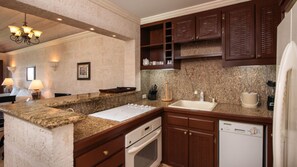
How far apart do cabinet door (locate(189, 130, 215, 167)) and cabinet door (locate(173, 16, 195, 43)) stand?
136cm

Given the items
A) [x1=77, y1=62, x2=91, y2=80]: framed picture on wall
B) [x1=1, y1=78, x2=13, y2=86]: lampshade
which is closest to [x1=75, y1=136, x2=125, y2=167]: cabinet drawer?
[x1=77, y1=62, x2=91, y2=80]: framed picture on wall

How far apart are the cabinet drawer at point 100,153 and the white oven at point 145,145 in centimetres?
11

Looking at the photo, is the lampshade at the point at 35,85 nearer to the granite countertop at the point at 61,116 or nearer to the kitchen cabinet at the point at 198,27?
the granite countertop at the point at 61,116

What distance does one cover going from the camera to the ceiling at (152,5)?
6.69 feet

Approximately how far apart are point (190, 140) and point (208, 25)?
159 centimetres

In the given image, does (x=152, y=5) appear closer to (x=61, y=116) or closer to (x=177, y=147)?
(x=61, y=116)

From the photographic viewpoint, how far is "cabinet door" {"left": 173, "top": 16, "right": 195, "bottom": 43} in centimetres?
A: 223

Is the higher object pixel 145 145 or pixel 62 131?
pixel 62 131

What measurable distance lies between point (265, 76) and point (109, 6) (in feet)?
7.56

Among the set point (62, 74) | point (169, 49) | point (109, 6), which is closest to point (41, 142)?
point (109, 6)

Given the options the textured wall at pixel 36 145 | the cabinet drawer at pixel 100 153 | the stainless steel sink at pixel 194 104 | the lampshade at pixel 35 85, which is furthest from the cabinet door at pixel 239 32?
the lampshade at pixel 35 85

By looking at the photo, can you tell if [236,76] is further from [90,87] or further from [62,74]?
[62,74]

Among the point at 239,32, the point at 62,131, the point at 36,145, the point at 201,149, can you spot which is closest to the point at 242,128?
the point at 201,149

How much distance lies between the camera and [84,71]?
3.73m
